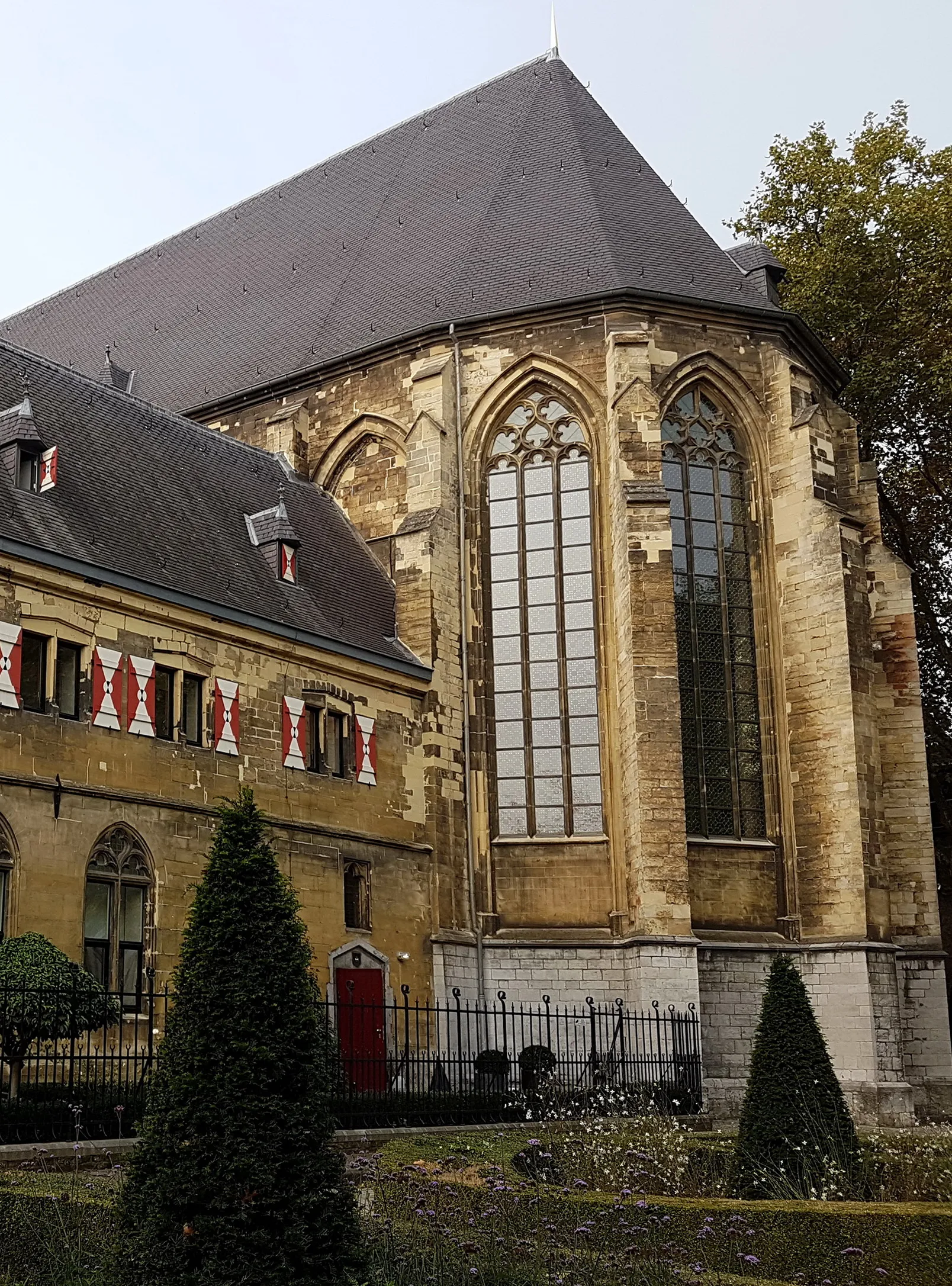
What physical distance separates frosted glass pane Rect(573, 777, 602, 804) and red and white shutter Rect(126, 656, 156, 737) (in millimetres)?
7835

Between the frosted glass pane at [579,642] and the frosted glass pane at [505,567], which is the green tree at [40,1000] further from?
the frosted glass pane at [505,567]

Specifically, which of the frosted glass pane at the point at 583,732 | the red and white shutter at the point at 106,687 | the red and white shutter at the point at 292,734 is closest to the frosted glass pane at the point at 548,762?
the frosted glass pane at the point at 583,732

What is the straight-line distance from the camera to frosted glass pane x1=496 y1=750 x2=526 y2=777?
25.1 metres

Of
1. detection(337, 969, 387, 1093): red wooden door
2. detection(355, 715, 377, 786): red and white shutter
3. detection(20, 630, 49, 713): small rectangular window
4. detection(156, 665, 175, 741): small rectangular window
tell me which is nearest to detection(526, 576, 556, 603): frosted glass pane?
detection(355, 715, 377, 786): red and white shutter

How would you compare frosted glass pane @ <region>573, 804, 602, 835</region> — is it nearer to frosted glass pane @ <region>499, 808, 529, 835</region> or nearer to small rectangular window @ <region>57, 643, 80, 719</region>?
frosted glass pane @ <region>499, 808, 529, 835</region>

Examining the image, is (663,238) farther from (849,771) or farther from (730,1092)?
(730,1092)

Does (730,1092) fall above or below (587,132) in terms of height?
below

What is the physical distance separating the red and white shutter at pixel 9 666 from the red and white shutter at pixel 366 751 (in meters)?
6.29

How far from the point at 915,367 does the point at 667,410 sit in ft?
30.3

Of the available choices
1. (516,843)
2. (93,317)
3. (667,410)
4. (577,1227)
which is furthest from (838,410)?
(577,1227)

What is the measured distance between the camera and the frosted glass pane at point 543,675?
25344 millimetres

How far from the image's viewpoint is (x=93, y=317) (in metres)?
35.6

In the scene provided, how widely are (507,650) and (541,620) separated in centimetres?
75

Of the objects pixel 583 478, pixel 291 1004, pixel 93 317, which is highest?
pixel 93 317
